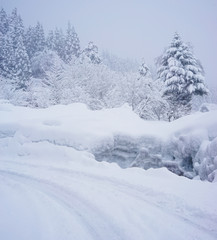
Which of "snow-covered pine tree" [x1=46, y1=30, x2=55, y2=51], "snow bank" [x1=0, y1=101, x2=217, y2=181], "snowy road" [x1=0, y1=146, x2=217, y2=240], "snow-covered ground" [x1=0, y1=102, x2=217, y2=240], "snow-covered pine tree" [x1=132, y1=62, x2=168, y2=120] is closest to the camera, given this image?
"snowy road" [x1=0, y1=146, x2=217, y2=240]

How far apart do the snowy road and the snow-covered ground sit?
0.05 ft

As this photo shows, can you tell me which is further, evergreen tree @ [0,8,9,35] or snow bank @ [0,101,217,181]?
evergreen tree @ [0,8,9,35]

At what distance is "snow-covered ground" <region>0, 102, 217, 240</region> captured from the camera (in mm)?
4047

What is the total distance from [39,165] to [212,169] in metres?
5.65

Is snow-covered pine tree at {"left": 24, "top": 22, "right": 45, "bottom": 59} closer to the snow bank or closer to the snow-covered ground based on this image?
the snow bank

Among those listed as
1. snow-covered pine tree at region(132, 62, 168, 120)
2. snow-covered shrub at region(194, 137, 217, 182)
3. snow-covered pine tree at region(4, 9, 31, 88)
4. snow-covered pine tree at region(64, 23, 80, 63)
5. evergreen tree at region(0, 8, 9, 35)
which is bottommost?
snow-covered shrub at region(194, 137, 217, 182)

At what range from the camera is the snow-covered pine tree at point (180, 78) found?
73.9 ft

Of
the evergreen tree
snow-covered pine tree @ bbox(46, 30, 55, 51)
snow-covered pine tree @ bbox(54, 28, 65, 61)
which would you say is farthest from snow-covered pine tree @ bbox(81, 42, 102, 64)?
the evergreen tree

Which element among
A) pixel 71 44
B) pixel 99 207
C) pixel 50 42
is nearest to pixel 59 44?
pixel 50 42

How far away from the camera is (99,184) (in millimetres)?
6113

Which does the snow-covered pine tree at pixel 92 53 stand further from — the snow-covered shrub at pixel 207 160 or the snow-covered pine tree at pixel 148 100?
the snow-covered shrub at pixel 207 160

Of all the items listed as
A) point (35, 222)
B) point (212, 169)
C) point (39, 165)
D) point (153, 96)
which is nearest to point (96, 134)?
point (39, 165)

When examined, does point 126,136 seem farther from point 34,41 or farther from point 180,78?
point 34,41

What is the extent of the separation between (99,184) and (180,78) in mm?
18838
